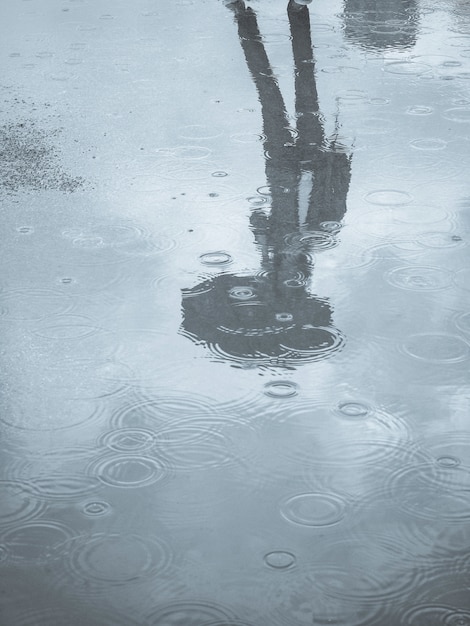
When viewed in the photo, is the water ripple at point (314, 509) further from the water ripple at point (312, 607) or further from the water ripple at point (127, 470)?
the water ripple at point (127, 470)

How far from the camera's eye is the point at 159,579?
1.82 meters

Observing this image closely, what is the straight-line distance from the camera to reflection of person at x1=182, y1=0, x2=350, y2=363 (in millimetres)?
2652

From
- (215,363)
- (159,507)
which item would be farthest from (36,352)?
(159,507)

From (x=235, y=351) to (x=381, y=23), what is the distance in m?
4.40

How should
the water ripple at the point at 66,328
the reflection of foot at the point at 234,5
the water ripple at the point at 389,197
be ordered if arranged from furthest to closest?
the reflection of foot at the point at 234,5 → the water ripple at the point at 389,197 → the water ripple at the point at 66,328

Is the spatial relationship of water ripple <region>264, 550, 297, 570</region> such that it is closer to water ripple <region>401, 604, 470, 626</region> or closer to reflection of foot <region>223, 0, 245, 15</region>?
water ripple <region>401, 604, 470, 626</region>

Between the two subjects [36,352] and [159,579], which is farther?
[36,352]

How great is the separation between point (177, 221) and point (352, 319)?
95 centimetres

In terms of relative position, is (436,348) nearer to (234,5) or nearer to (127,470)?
(127,470)

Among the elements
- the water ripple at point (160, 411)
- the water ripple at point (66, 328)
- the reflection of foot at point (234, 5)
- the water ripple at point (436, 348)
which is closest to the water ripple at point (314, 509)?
the water ripple at point (160, 411)

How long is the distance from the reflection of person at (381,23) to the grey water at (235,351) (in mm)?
860

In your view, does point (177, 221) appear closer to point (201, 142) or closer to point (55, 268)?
point (55, 268)

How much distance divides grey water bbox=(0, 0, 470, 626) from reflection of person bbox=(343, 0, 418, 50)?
86 centimetres

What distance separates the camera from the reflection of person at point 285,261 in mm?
2652
